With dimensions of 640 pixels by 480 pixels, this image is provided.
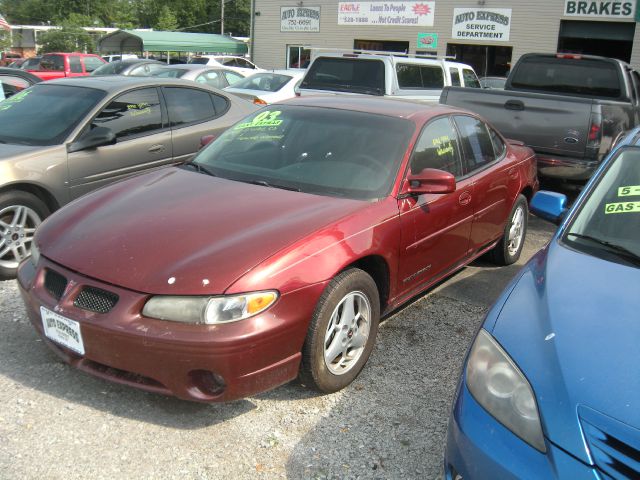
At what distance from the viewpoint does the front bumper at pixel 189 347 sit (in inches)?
106

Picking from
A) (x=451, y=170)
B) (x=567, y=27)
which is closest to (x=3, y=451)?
(x=451, y=170)

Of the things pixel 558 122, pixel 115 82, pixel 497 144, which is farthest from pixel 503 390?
pixel 558 122

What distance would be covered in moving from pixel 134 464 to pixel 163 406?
1.51 ft

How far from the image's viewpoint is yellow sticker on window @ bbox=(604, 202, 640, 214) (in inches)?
117

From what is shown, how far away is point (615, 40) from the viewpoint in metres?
21.4

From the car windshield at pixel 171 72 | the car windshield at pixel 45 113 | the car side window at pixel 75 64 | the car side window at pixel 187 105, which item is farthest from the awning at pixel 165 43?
the car windshield at pixel 45 113

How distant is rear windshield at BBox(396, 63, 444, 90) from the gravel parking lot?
770 centimetres

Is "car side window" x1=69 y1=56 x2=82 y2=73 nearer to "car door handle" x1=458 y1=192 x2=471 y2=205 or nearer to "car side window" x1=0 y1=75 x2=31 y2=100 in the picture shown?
"car side window" x1=0 y1=75 x2=31 y2=100

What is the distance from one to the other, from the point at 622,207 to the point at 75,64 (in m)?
21.3

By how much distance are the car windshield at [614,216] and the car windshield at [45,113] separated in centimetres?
410

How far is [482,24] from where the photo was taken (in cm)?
2312

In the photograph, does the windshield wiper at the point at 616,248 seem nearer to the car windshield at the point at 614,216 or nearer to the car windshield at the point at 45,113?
the car windshield at the point at 614,216

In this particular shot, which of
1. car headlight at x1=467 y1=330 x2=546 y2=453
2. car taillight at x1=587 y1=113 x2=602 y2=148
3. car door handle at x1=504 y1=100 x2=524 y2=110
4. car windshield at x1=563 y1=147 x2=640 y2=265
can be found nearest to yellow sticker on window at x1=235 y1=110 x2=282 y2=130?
car windshield at x1=563 y1=147 x2=640 y2=265

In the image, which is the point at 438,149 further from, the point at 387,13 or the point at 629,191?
the point at 387,13
